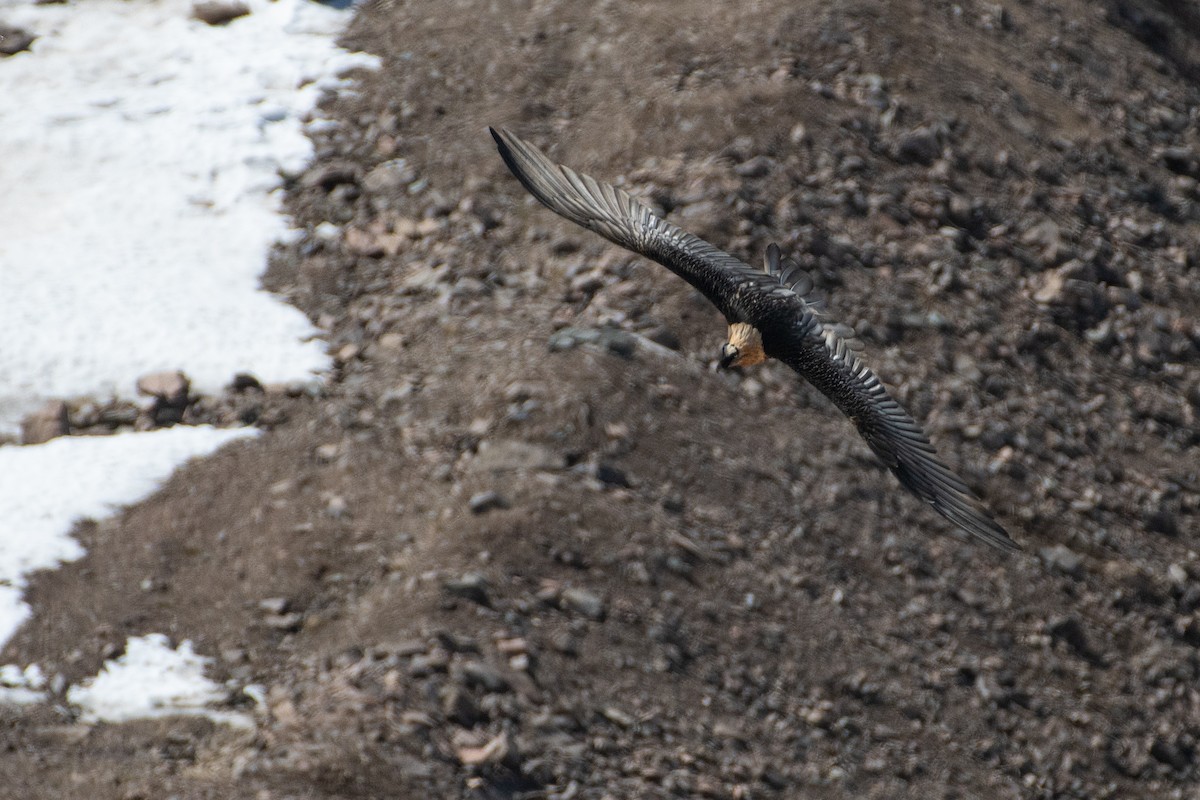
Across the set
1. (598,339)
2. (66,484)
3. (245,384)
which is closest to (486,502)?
(598,339)

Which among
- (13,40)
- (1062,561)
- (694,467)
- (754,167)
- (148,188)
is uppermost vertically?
(13,40)

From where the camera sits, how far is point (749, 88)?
13.0 m

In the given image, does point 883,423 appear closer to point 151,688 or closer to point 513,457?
point 513,457

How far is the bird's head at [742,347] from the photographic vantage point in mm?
9109

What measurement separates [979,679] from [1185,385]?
385 centimetres

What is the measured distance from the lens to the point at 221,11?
1537cm

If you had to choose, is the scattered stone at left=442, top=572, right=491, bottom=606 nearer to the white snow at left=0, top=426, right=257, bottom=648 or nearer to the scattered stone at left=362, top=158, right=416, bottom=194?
the white snow at left=0, top=426, right=257, bottom=648

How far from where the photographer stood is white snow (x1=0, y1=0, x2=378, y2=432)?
37.9 feet

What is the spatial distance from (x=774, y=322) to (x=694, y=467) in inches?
56.8

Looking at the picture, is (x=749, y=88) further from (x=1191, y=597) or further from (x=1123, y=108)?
(x=1191, y=597)

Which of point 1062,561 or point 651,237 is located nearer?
point 651,237

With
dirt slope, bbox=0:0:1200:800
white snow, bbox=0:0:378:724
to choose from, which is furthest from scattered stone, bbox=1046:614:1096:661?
white snow, bbox=0:0:378:724

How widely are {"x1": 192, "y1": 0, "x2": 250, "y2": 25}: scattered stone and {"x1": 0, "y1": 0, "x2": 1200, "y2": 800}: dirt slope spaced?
6.74 feet

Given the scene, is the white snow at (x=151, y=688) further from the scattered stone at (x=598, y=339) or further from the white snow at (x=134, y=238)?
the scattered stone at (x=598, y=339)
